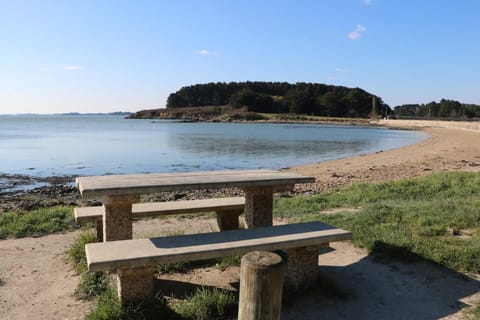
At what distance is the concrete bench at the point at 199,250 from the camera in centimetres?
333

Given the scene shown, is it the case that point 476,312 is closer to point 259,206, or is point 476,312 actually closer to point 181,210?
point 259,206

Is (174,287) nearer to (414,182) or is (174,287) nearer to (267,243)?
(267,243)

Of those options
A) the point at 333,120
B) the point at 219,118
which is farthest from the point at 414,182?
the point at 219,118

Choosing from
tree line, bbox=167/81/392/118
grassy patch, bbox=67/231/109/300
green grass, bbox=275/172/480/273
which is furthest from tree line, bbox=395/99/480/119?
grassy patch, bbox=67/231/109/300

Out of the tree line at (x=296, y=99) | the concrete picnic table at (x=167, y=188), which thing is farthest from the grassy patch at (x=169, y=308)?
the tree line at (x=296, y=99)

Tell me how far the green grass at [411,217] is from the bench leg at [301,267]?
1.34 meters

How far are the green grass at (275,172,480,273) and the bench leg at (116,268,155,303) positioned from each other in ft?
9.62

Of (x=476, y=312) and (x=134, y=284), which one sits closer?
(x=134, y=284)

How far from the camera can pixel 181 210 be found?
548cm

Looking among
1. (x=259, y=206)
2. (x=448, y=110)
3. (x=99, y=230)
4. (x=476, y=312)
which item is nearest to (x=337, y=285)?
(x=476, y=312)

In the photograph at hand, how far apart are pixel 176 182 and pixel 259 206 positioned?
48.9 inches

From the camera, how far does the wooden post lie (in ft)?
6.82

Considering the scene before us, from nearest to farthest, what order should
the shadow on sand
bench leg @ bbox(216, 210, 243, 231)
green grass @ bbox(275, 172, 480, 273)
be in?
the shadow on sand → green grass @ bbox(275, 172, 480, 273) → bench leg @ bbox(216, 210, 243, 231)

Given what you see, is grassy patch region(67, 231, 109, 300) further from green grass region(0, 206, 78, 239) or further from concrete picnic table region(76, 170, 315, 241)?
green grass region(0, 206, 78, 239)
